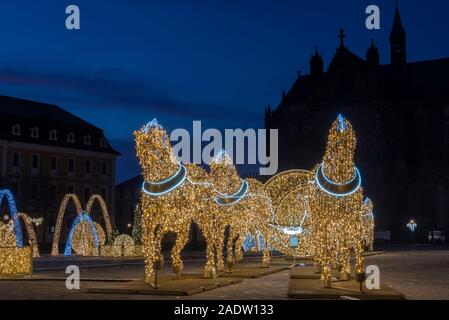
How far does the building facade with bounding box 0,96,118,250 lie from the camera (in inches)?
2596

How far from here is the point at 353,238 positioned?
22891 millimetres

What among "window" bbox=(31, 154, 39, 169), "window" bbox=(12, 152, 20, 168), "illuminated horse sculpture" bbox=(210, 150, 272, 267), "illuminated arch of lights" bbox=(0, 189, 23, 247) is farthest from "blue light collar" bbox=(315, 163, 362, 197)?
"window" bbox=(31, 154, 39, 169)

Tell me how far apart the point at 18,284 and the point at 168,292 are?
692cm

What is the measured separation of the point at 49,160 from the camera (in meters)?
69.8

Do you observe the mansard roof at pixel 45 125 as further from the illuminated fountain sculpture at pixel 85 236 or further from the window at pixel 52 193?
the illuminated fountain sculpture at pixel 85 236

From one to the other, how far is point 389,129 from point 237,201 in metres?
61.8

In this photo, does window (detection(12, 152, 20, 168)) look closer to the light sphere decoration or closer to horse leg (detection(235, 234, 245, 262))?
the light sphere decoration

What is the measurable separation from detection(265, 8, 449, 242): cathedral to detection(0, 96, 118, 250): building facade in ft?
91.6

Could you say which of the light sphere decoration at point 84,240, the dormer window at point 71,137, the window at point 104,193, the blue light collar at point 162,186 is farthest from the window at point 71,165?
the blue light collar at point 162,186

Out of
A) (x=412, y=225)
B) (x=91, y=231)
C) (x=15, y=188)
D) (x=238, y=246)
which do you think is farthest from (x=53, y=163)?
(x=412, y=225)

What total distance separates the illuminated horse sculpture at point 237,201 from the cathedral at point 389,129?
50.0 metres

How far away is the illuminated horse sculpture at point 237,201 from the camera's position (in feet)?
94.5
